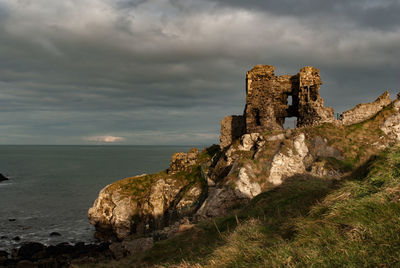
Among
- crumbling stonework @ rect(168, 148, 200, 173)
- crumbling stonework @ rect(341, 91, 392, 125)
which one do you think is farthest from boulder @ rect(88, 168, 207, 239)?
crumbling stonework @ rect(341, 91, 392, 125)

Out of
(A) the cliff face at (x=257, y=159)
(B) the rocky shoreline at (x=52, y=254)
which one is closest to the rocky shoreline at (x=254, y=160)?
(A) the cliff face at (x=257, y=159)

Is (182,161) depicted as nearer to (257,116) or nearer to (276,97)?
(257,116)

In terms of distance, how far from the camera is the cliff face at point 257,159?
2422 cm

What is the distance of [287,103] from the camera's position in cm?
3578

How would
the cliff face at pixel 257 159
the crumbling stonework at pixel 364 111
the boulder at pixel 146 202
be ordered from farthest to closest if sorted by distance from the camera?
1. the boulder at pixel 146 202
2. the crumbling stonework at pixel 364 111
3. the cliff face at pixel 257 159

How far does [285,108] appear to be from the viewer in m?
35.4

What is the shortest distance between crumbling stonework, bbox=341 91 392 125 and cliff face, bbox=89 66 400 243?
0.10 meters

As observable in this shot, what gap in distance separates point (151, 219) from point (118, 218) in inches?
187

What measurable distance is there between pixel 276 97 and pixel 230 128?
7568mm

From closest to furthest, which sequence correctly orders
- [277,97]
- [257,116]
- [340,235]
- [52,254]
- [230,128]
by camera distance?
[340,235] → [52,254] → [257,116] → [277,97] → [230,128]

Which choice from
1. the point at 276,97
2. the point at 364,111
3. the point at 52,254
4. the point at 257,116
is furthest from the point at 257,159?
the point at 52,254

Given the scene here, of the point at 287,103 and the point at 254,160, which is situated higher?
the point at 287,103

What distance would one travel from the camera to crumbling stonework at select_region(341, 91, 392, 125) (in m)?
29.9

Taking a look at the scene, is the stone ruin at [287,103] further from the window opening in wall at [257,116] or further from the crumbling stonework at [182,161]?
the crumbling stonework at [182,161]
